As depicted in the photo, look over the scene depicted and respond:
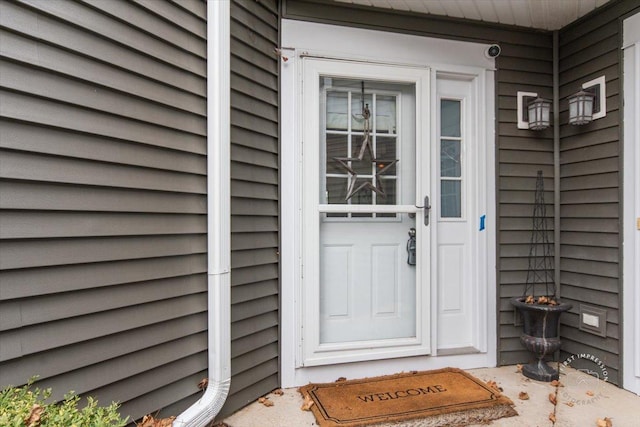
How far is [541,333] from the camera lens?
2705mm

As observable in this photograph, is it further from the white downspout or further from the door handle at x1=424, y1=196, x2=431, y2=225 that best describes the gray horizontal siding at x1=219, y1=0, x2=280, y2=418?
the door handle at x1=424, y1=196, x2=431, y2=225

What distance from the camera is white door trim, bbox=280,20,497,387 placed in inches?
102

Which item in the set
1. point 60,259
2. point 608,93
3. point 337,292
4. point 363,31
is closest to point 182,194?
point 60,259

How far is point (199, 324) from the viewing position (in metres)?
1.96

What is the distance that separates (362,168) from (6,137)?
199 centimetres

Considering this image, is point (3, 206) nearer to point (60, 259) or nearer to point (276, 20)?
point (60, 259)

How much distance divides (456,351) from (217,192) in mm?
2053

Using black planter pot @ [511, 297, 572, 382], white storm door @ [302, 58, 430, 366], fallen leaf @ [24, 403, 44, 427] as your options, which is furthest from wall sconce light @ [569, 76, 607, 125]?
fallen leaf @ [24, 403, 44, 427]

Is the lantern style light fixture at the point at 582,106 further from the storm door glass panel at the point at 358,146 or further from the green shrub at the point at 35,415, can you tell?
the green shrub at the point at 35,415

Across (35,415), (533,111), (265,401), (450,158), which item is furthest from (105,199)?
(533,111)

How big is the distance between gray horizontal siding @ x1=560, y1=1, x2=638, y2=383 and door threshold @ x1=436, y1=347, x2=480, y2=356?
2.33 feet

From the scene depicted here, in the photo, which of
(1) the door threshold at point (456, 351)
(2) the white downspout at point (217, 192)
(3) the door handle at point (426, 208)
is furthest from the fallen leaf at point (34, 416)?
(1) the door threshold at point (456, 351)

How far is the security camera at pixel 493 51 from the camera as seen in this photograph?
293 centimetres

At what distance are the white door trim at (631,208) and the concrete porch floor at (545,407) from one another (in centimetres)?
22
